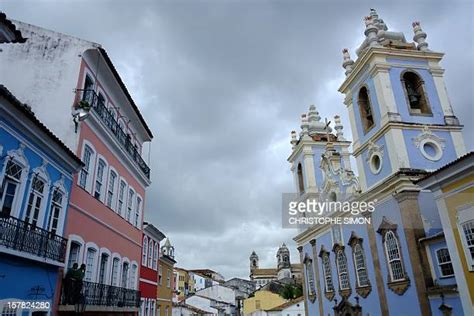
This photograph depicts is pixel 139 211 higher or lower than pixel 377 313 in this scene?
higher

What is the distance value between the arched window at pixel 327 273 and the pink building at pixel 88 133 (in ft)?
43.2

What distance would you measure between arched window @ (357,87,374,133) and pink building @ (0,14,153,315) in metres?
12.5

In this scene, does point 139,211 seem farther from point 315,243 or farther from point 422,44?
point 422,44

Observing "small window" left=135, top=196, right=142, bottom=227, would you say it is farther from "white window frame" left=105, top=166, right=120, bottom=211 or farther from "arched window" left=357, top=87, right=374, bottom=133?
"arched window" left=357, top=87, right=374, bottom=133

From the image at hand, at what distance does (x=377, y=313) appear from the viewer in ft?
59.9

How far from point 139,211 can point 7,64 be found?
8.66 m

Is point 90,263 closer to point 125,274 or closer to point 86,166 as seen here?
point 86,166

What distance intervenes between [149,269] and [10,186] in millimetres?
13383

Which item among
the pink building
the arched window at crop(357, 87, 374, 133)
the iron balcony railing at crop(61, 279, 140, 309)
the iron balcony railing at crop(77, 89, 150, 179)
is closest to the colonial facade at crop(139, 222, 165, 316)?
the iron balcony railing at crop(61, 279, 140, 309)

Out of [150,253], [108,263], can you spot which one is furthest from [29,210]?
[150,253]

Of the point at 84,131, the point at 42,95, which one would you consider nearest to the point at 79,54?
the point at 42,95

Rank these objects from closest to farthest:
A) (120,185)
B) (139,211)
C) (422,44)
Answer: (120,185) < (139,211) < (422,44)

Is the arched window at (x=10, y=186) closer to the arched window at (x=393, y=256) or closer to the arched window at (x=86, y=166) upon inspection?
the arched window at (x=86, y=166)

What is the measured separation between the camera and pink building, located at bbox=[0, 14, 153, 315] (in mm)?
11680
